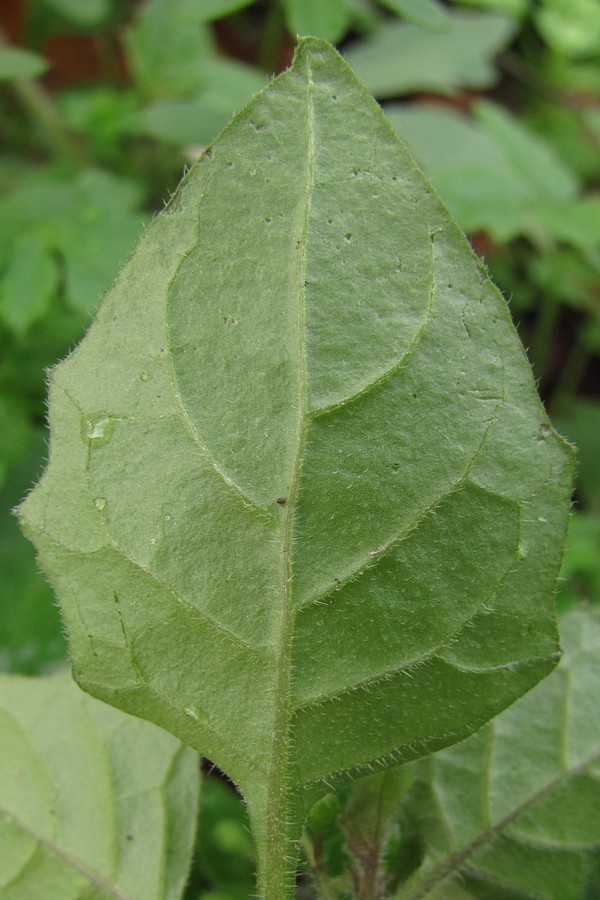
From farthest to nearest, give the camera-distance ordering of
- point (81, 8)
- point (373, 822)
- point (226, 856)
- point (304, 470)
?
point (81, 8)
point (226, 856)
point (373, 822)
point (304, 470)

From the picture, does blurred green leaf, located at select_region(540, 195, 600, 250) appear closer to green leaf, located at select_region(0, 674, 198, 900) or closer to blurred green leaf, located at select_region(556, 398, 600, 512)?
blurred green leaf, located at select_region(556, 398, 600, 512)

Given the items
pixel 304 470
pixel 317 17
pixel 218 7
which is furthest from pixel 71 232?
pixel 304 470

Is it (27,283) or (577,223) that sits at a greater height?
(577,223)

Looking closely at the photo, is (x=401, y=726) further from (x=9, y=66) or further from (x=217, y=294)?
(x=9, y=66)

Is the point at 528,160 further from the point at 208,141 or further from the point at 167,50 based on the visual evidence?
the point at 167,50

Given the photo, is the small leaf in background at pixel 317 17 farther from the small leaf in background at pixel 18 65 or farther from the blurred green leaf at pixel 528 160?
the blurred green leaf at pixel 528 160

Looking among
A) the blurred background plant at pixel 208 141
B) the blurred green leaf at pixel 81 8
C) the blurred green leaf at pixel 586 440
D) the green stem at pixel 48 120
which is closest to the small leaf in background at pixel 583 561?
the blurred background plant at pixel 208 141

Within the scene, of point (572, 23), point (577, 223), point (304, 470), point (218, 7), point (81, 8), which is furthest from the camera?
point (572, 23)
